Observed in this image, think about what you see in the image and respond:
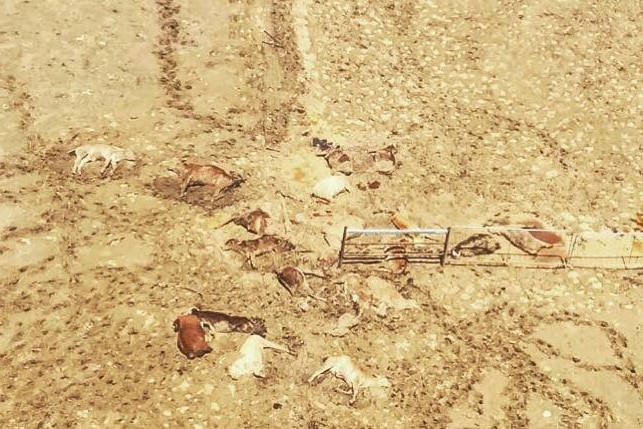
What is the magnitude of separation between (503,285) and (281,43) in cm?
603

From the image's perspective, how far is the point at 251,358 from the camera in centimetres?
852

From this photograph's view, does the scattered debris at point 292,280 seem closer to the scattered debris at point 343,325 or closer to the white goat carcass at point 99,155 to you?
the scattered debris at point 343,325

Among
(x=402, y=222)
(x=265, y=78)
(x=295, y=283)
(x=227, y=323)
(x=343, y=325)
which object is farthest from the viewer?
(x=265, y=78)

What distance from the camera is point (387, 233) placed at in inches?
399

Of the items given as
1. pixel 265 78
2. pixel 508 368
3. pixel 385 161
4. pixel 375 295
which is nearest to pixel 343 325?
pixel 375 295

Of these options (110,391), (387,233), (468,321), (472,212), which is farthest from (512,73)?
(110,391)

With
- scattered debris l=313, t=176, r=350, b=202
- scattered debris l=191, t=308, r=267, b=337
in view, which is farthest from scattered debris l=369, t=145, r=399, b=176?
scattered debris l=191, t=308, r=267, b=337

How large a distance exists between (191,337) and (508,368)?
3677 mm

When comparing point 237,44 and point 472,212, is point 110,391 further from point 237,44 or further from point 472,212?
point 237,44

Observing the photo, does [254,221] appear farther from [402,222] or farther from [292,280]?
[402,222]

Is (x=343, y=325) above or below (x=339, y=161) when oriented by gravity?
below

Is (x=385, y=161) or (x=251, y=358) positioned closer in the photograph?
(x=251, y=358)

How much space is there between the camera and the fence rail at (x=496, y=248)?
10.1m

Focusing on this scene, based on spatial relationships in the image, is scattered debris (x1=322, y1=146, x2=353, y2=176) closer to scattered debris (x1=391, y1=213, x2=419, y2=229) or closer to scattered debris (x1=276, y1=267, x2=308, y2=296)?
scattered debris (x1=391, y1=213, x2=419, y2=229)
